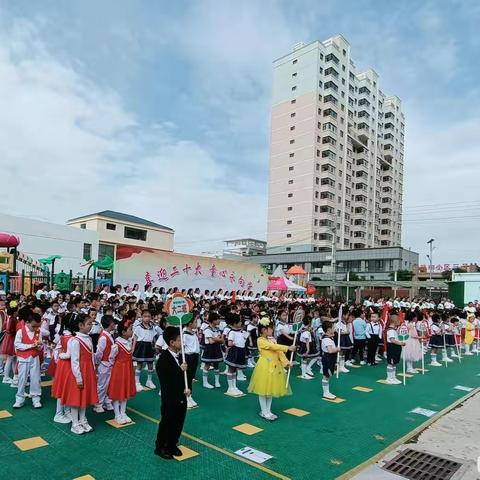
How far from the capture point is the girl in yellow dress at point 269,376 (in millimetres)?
5844

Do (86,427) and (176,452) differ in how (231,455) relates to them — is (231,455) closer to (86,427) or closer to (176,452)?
(176,452)

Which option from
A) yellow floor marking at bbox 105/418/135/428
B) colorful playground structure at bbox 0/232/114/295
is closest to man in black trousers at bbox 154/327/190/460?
yellow floor marking at bbox 105/418/135/428

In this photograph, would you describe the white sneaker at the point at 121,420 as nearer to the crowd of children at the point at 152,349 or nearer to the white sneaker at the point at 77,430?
the crowd of children at the point at 152,349

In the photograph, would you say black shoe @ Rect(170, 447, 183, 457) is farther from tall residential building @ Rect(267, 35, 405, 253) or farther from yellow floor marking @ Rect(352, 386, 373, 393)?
tall residential building @ Rect(267, 35, 405, 253)

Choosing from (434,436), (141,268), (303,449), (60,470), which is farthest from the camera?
(141,268)

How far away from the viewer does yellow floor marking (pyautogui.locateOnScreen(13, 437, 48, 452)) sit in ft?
14.8

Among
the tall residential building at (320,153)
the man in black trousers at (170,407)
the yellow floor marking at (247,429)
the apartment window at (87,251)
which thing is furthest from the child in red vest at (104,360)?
the tall residential building at (320,153)

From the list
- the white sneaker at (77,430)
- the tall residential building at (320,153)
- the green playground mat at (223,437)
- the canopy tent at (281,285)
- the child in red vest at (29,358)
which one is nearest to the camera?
the green playground mat at (223,437)

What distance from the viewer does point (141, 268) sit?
733 inches

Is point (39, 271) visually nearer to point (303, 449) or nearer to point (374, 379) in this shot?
point (374, 379)

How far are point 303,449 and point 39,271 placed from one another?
2339 cm

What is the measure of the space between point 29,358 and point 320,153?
5430 cm

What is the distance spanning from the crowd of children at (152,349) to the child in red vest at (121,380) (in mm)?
12

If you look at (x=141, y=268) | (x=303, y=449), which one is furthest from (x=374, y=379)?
(x=141, y=268)
